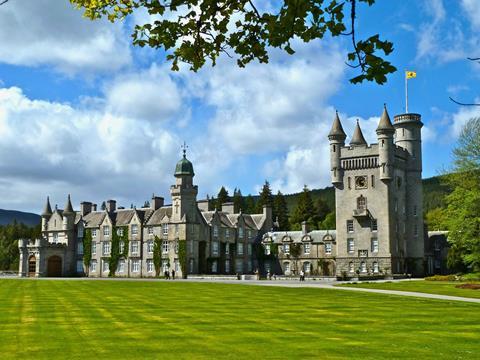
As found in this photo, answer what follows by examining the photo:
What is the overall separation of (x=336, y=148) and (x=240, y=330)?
5968 centimetres

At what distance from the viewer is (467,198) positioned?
181 ft

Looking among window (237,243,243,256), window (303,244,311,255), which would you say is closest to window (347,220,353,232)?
window (303,244,311,255)

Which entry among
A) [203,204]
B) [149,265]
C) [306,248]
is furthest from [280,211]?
[149,265]

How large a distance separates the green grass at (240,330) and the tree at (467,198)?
94.5 feet

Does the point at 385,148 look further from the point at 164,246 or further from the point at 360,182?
the point at 164,246

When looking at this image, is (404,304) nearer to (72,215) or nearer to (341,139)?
(341,139)

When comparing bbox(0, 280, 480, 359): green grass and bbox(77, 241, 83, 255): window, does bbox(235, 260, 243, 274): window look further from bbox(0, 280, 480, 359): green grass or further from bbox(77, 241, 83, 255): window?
bbox(0, 280, 480, 359): green grass

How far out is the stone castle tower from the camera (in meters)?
71.8

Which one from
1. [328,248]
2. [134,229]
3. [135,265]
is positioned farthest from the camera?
[134,229]

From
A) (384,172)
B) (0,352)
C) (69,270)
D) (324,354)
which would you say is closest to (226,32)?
(324,354)

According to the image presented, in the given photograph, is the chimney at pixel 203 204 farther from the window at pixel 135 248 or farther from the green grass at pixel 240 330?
the green grass at pixel 240 330

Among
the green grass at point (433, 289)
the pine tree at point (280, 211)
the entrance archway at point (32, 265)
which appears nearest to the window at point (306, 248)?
the pine tree at point (280, 211)

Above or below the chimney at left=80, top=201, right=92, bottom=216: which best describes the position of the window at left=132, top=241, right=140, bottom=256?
below

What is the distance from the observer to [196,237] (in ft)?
255
